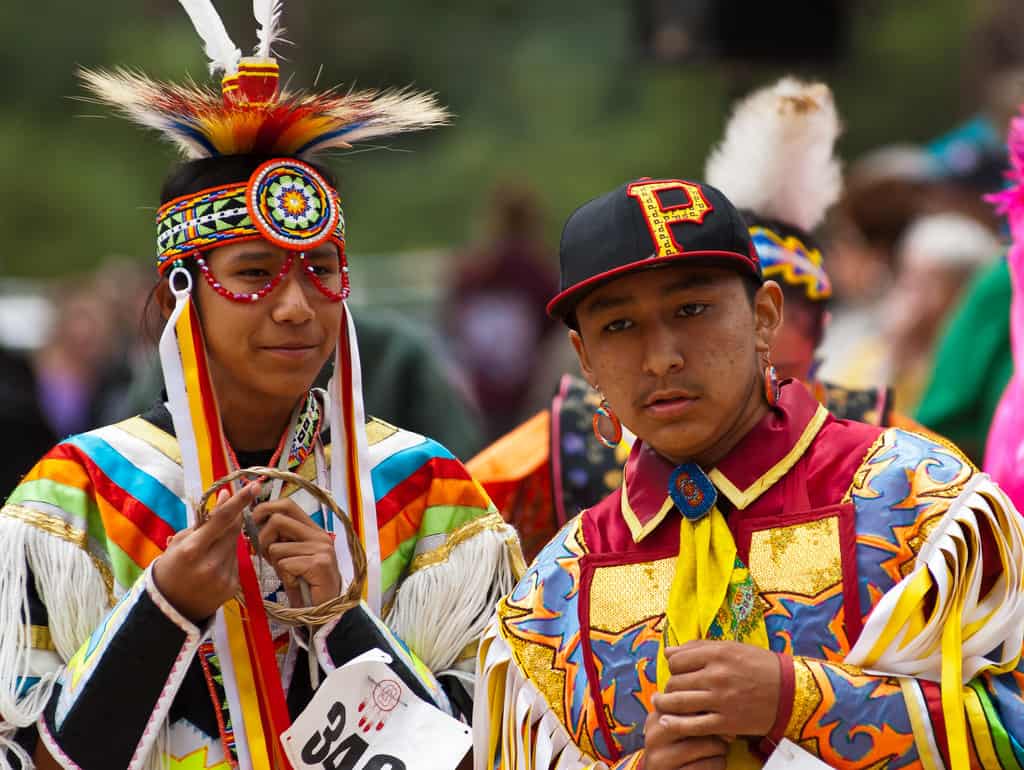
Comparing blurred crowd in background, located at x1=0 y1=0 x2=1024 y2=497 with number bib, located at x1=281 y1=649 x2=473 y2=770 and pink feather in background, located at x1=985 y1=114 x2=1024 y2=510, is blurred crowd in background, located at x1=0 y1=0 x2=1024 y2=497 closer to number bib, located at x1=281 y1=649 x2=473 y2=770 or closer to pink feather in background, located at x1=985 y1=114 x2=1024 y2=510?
pink feather in background, located at x1=985 y1=114 x2=1024 y2=510

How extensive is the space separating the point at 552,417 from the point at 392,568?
1.07m

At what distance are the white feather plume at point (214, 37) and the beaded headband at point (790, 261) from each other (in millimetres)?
1459

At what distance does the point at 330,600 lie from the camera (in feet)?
11.2

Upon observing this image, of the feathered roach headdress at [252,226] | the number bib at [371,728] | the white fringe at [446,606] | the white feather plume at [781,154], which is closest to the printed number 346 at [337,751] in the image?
the number bib at [371,728]

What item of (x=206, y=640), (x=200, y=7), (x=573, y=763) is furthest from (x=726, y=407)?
(x=200, y=7)

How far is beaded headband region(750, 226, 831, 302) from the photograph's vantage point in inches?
180

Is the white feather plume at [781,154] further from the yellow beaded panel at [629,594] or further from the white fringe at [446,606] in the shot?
the yellow beaded panel at [629,594]

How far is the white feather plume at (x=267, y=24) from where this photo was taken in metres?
3.69

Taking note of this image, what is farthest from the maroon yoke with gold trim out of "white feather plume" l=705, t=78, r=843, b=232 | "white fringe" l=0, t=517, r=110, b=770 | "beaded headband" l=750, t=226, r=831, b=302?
"white feather plume" l=705, t=78, r=843, b=232

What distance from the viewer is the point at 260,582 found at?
11.6 feet

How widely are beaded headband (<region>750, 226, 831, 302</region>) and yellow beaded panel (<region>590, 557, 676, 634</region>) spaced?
5.01ft

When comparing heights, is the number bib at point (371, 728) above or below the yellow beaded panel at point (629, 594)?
below

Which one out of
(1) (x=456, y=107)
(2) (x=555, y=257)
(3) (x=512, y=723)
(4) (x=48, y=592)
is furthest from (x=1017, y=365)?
(1) (x=456, y=107)

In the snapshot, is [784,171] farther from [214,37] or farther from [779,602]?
[779,602]
